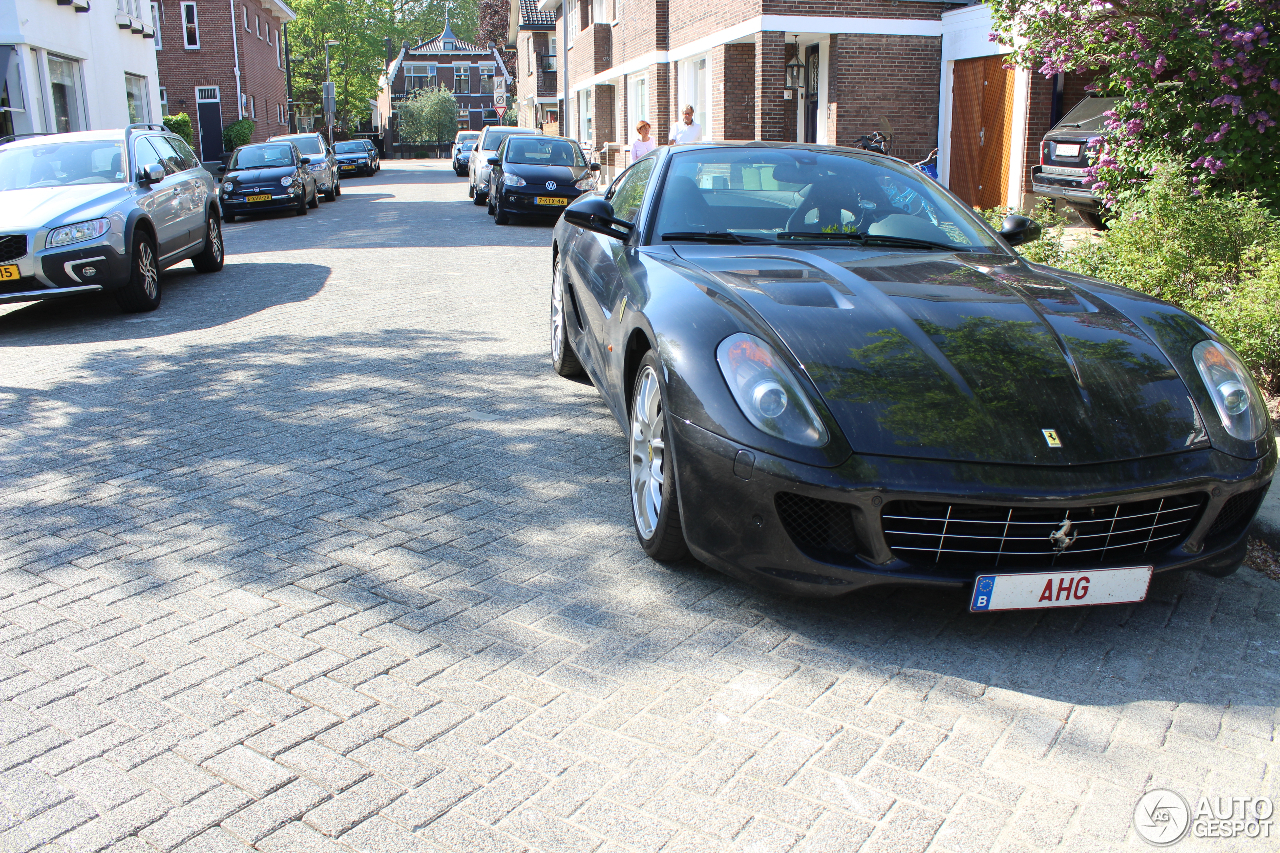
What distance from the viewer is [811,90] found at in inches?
846

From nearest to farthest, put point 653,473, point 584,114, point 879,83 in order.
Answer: point 653,473 → point 879,83 → point 584,114

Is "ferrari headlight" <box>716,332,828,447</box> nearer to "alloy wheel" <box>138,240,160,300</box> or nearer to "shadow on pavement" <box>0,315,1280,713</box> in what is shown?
"shadow on pavement" <box>0,315,1280,713</box>

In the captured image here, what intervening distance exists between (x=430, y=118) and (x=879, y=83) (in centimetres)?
6278

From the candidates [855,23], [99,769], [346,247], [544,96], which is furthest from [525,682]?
[544,96]

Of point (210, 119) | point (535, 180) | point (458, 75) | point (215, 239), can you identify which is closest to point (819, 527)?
point (215, 239)

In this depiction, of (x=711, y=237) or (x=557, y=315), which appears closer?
(x=711, y=237)

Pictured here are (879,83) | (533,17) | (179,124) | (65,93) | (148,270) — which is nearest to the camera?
(148,270)

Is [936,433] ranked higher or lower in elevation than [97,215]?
lower

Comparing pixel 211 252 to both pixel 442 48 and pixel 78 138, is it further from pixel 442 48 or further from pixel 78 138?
pixel 442 48

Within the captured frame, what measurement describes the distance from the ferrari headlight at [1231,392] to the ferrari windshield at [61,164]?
9.51 meters

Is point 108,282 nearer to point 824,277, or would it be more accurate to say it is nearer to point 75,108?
point 824,277

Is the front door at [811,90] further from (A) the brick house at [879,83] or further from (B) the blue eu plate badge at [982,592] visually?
(B) the blue eu plate badge at [982,592]

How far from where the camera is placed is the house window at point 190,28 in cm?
3888

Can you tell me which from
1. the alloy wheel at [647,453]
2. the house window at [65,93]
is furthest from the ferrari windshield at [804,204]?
the house window at [65,93]
